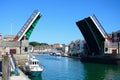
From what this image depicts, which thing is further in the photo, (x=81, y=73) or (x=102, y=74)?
(x=81, y=73)

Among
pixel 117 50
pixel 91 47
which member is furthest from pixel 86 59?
pixel 117 50

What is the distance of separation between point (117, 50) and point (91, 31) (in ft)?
22.0

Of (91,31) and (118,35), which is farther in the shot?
(118,35)

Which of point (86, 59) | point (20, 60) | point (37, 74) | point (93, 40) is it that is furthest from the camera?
point (86, 59)

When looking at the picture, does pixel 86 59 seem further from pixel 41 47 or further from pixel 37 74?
pixel 41 47

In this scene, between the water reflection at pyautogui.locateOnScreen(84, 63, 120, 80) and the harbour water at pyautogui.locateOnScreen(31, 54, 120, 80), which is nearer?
the harbour water at pyautogui.locateOnScreen(31, 54, 120, 80)

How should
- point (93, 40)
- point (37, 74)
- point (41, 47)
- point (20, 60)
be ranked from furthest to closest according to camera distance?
point (41, 47)
point (93, 40)
point (20, 60)
point (37, 74)

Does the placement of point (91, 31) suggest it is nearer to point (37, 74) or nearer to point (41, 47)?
point (37, 74)

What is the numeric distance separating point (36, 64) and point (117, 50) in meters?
23.0

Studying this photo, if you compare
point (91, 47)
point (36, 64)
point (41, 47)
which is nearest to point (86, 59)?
point (91, 47)

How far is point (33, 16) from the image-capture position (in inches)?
1458

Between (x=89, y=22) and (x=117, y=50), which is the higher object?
(x=89, y=22)

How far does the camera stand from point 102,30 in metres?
40.8

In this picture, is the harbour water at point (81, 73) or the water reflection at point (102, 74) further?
the water reflection at point (102, 74)
